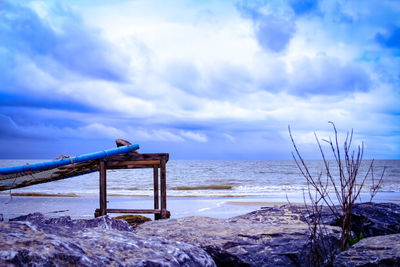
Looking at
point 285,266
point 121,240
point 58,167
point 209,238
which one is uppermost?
point 58,167

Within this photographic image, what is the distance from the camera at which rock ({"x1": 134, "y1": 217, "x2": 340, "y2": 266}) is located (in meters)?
3.81

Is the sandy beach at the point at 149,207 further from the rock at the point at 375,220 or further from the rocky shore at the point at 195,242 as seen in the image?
the rocky shore at the point at 195,242

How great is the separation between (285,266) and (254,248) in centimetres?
36

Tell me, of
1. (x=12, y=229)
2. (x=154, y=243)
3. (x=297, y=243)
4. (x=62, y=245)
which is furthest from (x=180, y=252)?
(x=297, y=243)

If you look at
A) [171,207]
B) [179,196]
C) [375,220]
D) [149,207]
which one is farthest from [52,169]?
[179,196]

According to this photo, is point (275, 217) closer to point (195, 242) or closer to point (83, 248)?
point (195, 242)

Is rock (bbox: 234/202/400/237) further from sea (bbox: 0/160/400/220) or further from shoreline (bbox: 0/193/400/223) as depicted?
shoreline (bbox: 0/193/400/223)

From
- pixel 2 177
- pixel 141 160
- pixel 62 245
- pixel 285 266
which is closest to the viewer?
pixel 62 245

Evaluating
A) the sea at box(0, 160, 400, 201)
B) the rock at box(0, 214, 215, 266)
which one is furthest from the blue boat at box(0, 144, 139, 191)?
the sea at box(0, 160, 400, 201)

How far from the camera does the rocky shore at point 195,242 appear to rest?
2105mm

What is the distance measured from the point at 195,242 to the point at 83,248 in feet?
5.92

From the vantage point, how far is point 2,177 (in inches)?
275

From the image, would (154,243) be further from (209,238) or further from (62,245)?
(209,238)

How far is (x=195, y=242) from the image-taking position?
3.88m
